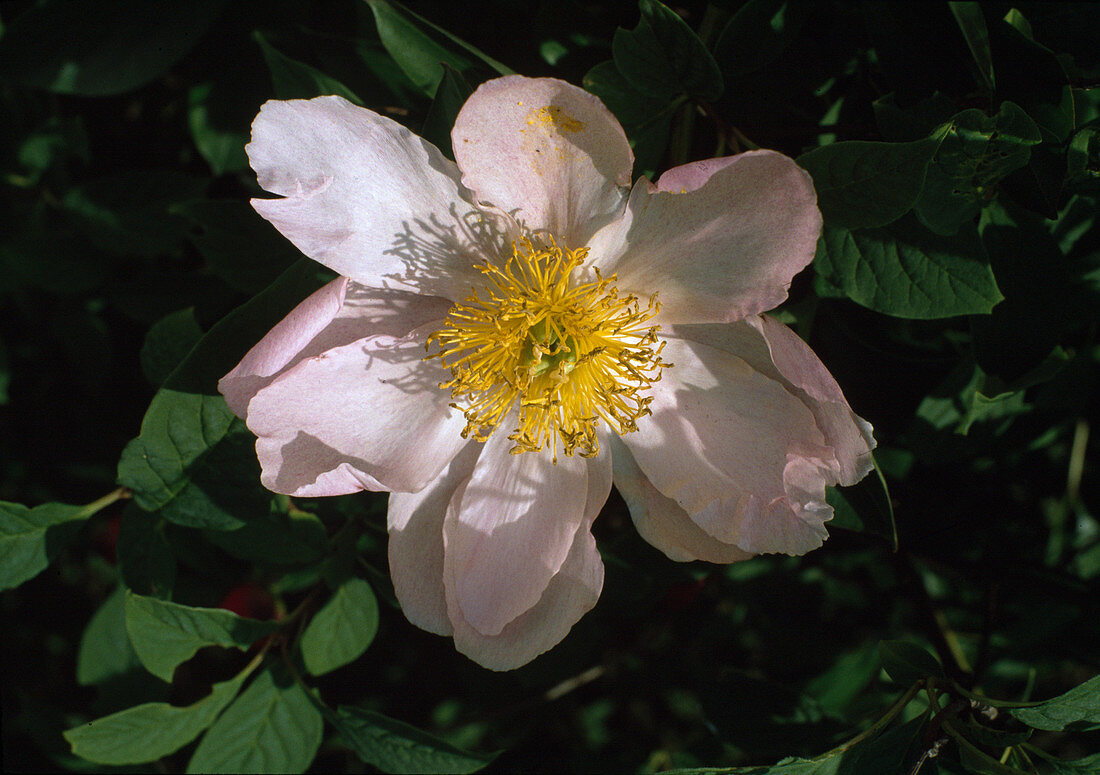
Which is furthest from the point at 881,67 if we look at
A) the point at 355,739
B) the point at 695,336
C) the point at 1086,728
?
the point at 355,739

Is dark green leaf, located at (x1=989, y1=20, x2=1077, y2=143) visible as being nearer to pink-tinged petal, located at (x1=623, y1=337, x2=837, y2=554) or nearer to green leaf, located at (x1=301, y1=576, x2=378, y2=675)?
pink-tinged petal, located at (x1=623, y1=337, x2=837, y2=554)

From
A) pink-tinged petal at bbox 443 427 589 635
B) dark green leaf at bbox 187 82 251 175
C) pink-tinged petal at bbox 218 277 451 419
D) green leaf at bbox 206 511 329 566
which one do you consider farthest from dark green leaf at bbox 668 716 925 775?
dark green leaf at bbox 187 82 251 175

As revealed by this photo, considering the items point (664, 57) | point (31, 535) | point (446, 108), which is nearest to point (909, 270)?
point (664, 57)

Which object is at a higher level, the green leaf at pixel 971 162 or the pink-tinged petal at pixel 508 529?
the green leaf at pixel 971 162

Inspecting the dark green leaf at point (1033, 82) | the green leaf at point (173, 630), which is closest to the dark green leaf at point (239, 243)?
the green leaf at point (173, 630)

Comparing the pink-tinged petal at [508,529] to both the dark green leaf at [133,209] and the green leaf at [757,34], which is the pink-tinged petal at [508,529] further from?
the dark green leaf at [133,209]

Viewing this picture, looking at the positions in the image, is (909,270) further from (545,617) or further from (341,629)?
(341,629)
